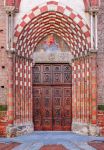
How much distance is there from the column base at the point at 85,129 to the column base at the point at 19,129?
1.60 meters

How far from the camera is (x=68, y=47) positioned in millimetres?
12492

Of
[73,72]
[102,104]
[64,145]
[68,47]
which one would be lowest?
[64,145]

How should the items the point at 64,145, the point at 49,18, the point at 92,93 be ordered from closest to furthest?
the point at 64,145, the point at 92,93, the point at 49,18

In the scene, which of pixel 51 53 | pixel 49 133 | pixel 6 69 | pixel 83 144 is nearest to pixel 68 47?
pixel 51 53

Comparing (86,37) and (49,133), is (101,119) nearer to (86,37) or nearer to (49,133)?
(49,133)

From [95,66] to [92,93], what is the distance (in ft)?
3.00

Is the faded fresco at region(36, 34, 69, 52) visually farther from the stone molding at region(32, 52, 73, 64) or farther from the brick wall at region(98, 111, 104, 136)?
the brick wall at region(98, 111, 104, 136)

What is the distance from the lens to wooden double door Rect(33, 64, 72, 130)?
40.7 feet

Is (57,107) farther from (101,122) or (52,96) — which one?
(101,122)

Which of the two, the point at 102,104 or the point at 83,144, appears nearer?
the point at 83,144

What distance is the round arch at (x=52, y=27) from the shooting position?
37.5 feet

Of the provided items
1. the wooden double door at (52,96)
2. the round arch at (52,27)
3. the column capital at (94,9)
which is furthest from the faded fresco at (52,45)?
the column capital at (94,9)

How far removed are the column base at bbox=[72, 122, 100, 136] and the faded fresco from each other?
2.88 meters

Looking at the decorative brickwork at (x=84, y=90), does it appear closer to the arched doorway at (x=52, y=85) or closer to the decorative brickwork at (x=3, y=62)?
the arched doorway at (x=52, y=85)
